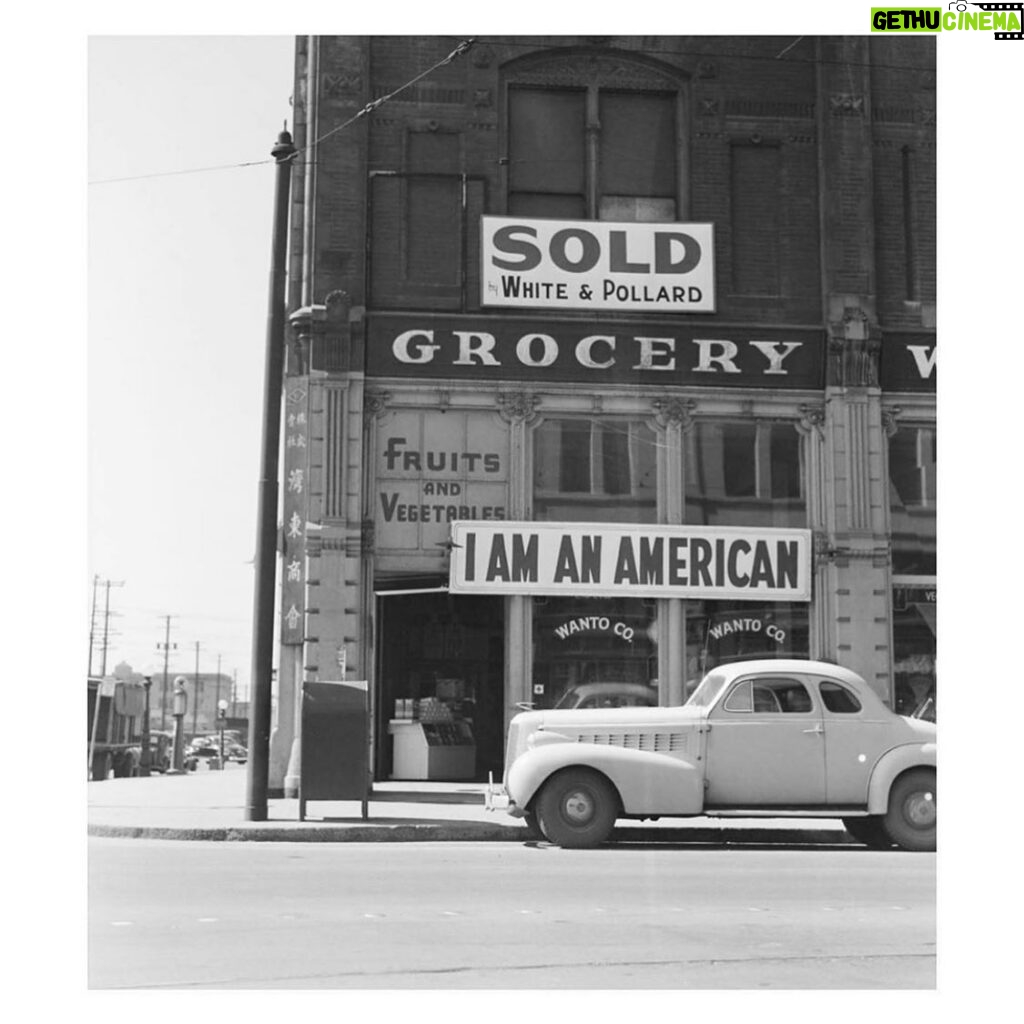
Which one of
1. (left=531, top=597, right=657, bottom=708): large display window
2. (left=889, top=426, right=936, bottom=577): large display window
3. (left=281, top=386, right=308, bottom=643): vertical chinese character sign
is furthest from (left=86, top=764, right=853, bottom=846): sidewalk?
(left=889, top=426, right=936, bottom=577): large display window

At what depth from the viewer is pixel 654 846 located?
1379cm

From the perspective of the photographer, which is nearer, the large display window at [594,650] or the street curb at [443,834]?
the street curb at [443,834]

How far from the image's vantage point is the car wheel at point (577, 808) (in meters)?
13.4

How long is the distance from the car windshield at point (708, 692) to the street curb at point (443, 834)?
1.29 metres

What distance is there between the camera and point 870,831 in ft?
46.1

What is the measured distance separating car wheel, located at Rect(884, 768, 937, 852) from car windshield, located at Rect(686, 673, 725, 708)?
5.75 ft

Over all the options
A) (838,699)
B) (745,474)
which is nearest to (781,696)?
(838,699)

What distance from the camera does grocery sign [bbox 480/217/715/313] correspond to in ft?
57.9

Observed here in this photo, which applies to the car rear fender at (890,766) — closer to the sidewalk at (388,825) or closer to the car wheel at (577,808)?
the sidewalk at (388,825)

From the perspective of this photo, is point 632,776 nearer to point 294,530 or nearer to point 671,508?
point 671,508

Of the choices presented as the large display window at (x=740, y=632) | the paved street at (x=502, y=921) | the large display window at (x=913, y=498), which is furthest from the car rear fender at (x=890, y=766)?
the large display window at (x=913, y=498)

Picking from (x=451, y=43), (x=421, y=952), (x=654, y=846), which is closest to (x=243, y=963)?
(x=421, y=952)
